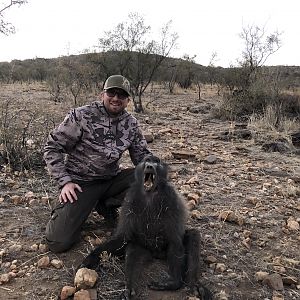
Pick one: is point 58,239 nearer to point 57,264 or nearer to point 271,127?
point 57,264

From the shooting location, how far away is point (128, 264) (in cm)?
282

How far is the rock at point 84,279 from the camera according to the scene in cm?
267

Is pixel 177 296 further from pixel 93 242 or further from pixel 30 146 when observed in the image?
pixel 30 146

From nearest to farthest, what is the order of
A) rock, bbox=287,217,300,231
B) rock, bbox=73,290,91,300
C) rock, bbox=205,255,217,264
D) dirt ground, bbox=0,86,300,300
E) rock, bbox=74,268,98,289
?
rock, bbox=73,290,91,300, rock, bbox=74,268,98,289, dirt ground, bbox=0,86,300,300, rock, bbox=205,255,217,264, rock, bbox=287,217,300,231

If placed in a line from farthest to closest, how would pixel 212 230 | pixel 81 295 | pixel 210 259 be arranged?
pixel 212 230
pixel 210 259
pixel 81 295

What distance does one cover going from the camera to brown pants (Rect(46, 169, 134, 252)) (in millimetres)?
3230

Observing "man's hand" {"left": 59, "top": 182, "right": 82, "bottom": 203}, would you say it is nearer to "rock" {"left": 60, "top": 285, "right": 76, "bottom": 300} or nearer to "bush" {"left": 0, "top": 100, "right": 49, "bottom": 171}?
"rock" {"left": 60, "top": 285, "right": 76, "bottom": 300}

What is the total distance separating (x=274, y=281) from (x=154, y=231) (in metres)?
0.93

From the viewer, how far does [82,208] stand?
11.4ft

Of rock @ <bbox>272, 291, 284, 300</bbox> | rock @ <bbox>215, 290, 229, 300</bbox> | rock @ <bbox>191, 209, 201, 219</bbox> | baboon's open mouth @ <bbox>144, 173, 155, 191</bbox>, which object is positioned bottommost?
rock @ <bbox>272, 291, 284, 300</bbox>

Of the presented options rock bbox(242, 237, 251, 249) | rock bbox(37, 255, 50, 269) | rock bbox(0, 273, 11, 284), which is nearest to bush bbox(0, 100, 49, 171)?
rock bbox(37, 255, 50, 269)

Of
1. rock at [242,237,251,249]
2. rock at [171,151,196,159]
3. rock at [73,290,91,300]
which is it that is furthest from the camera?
rock at [171,151,196,159]

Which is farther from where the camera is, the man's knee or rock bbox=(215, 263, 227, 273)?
the man's knee

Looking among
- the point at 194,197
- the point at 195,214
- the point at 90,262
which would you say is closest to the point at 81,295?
the point at 90,262
